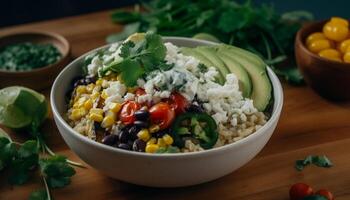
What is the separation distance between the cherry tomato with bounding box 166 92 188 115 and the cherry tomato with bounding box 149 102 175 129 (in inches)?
0.8

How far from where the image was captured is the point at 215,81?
1799 millimetres

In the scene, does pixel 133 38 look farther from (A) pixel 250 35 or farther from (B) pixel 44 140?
(A) pixel 250 35

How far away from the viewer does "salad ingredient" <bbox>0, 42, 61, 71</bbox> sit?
93.6 inches

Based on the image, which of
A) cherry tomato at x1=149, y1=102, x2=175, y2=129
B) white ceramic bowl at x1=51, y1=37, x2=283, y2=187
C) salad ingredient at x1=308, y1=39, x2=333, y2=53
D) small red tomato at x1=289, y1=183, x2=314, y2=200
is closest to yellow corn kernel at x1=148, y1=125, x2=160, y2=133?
cherry tomato at x1=149, y1=102, x2=175, y2=129

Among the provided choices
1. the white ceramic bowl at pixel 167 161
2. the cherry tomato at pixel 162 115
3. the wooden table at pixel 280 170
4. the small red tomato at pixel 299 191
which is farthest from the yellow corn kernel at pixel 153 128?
the small red tomato at pixel 299 191

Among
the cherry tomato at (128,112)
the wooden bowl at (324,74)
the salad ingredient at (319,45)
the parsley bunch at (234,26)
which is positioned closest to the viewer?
the cherry tomato at (128,112)

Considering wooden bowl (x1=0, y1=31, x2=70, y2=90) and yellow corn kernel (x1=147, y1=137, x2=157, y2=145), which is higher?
yellow corn kernel (x1=147, y1=137, x2=157, y2=145)

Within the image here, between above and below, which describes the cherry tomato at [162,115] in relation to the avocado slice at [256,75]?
above

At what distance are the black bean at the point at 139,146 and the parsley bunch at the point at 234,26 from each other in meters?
0.96

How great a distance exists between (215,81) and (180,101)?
21 cm

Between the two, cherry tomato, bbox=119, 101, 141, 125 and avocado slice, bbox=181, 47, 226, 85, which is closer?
cherry tomato, bbox=119, 101, 141, 125

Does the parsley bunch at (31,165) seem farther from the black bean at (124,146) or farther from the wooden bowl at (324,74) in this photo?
the wooden bowl at (324,74)

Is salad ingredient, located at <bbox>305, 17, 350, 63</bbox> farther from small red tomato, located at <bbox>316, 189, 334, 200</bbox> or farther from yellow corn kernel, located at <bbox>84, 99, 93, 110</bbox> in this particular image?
yellow corn kernel, located at <bbox>84, 99, 93, 110</bbox>

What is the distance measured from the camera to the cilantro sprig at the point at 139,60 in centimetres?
170
